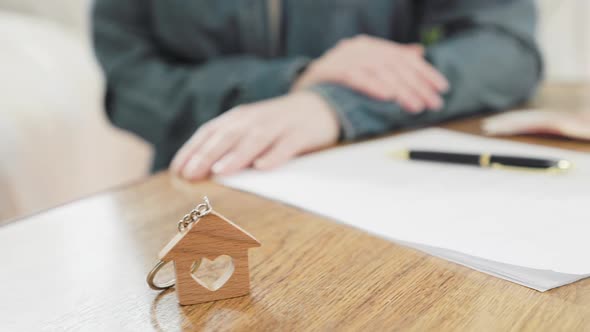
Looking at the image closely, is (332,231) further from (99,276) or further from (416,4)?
(416,4)

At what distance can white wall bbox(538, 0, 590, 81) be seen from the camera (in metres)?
1.18

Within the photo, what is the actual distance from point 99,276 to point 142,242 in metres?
0.05

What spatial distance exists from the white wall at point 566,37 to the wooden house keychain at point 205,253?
1.08 metres

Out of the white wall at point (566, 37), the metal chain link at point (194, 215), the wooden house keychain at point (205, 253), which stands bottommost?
the white wall at point (566, 37)

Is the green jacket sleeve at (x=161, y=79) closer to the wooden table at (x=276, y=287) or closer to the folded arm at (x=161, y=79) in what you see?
the folded arm at (x=161, y=79)

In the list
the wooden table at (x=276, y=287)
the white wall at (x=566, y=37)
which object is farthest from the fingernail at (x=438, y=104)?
the white wall at (x=566, y=37)

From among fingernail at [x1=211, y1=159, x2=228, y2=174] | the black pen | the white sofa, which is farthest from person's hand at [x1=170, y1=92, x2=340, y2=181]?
the white sofa

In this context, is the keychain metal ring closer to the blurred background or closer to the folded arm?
the folded arm

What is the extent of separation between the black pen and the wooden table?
0.17 meters

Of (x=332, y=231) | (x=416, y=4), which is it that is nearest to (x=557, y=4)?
(x=416, y=4)

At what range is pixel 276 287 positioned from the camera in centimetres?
31

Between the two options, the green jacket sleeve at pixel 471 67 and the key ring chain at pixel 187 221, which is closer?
the key ring chain at pixel 187 221

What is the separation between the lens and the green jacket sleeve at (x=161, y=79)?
74 cm

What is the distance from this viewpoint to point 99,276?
33 centimetres
